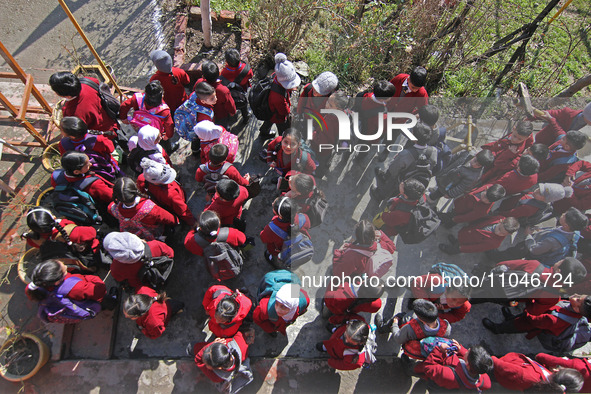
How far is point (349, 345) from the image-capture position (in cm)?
355

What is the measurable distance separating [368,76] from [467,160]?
2689 millimetres

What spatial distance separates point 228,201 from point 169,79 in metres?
2.34

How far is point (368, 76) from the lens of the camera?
686 cm

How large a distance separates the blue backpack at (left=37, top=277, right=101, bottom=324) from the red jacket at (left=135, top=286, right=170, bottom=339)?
0.61 meters

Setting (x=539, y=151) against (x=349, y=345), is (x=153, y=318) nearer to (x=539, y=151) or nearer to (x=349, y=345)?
(x=349, y=345)

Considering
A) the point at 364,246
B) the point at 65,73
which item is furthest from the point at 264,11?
the point at 364,246

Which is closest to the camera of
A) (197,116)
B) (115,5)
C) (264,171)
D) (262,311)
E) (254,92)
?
(262,311)

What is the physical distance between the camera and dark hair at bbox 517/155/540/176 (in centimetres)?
439

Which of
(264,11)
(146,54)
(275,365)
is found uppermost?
(264,11)

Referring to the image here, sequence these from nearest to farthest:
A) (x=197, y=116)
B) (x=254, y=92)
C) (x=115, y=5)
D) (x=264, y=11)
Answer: (x=197, y=116) < (x=254, y=92) < (x=264, y=11) < (x=115, y=5)

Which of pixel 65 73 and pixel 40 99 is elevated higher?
pixel 65 73

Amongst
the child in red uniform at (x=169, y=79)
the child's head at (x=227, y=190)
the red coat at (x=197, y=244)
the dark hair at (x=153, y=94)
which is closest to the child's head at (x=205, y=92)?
the dark hair at (x=153, y=94)

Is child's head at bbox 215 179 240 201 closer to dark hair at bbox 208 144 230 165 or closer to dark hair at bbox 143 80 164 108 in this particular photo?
dark hair at bbox 208 144 230 165

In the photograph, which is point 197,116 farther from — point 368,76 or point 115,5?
point 115,5
